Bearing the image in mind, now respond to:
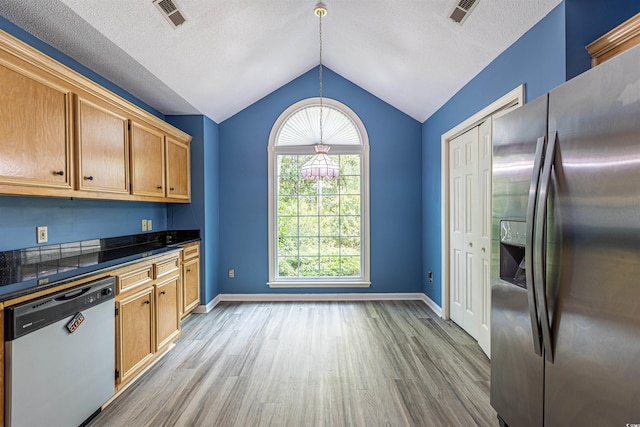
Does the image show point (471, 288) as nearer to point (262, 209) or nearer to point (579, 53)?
point (579, 53)

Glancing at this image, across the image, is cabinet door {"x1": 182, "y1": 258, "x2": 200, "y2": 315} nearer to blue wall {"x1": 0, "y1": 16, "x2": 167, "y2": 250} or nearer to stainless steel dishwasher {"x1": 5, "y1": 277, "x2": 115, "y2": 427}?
blue wall {"x1": 0, "y1": 16, "x2": 167, "y2": 250}

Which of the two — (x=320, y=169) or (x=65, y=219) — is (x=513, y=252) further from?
(x=65, y=219)

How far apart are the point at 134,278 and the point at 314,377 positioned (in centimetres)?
156

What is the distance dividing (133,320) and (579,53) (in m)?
3.40

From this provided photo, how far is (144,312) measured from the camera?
2365 mm

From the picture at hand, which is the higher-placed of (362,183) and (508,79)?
(508,79)

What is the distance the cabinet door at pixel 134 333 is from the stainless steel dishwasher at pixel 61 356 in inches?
3.8

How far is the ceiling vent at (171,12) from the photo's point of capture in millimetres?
2110

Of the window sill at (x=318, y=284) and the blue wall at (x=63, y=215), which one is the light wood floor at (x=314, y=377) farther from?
the blue wall at (x=63, y=215)

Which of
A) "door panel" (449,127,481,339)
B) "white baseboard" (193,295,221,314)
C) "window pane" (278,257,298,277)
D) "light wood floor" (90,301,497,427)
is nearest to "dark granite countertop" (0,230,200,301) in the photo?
"light wood floor" (90,301,497,427)

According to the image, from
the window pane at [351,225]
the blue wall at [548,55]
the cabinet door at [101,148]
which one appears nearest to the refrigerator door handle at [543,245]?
the blue wall at [548,55]

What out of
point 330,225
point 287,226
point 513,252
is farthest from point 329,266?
point 513,252

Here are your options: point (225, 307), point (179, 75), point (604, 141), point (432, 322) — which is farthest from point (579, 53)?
point (225, 307)

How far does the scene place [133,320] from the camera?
2.23m
